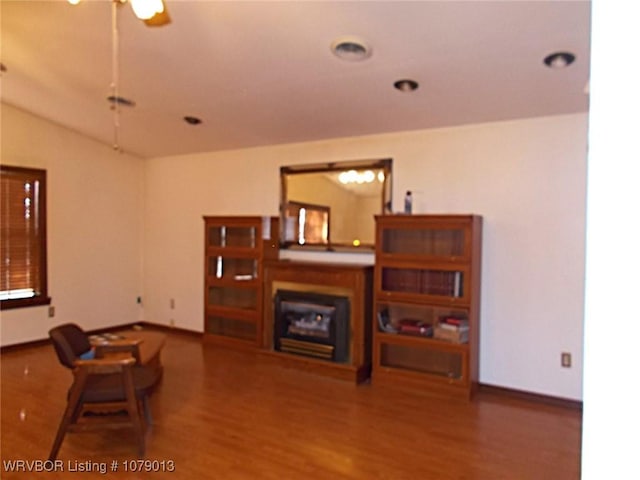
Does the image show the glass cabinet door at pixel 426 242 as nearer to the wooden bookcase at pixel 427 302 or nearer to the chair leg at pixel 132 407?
the wooden bookcase at pixel 427 302

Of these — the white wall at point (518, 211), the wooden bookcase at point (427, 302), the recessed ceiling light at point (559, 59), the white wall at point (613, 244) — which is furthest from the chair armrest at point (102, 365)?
the recessed ceiling light at point (559, 59)

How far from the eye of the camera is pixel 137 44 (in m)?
3.32

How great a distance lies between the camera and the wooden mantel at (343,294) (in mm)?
4438

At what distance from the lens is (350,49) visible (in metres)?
3.04

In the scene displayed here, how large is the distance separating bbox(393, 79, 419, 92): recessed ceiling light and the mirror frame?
1124mm

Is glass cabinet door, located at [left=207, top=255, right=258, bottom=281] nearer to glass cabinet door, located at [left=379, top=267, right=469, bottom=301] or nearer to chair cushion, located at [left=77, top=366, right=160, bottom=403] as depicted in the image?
glass cabinet door, located at [left=379, top=267, right=469, bottom=301]

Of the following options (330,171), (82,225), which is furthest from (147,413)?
(82,225)

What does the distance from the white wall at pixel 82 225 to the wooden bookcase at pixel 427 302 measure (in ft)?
12.7

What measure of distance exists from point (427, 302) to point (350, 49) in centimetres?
222

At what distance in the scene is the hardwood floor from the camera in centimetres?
278

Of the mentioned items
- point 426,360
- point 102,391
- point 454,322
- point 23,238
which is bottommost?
point 426,360

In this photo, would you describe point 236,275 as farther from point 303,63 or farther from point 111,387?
point 303,63

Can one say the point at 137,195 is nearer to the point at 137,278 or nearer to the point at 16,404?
the point at 137,278

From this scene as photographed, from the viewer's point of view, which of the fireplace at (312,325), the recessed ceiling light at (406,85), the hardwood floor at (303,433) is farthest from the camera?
the fireplace at (312,325)
